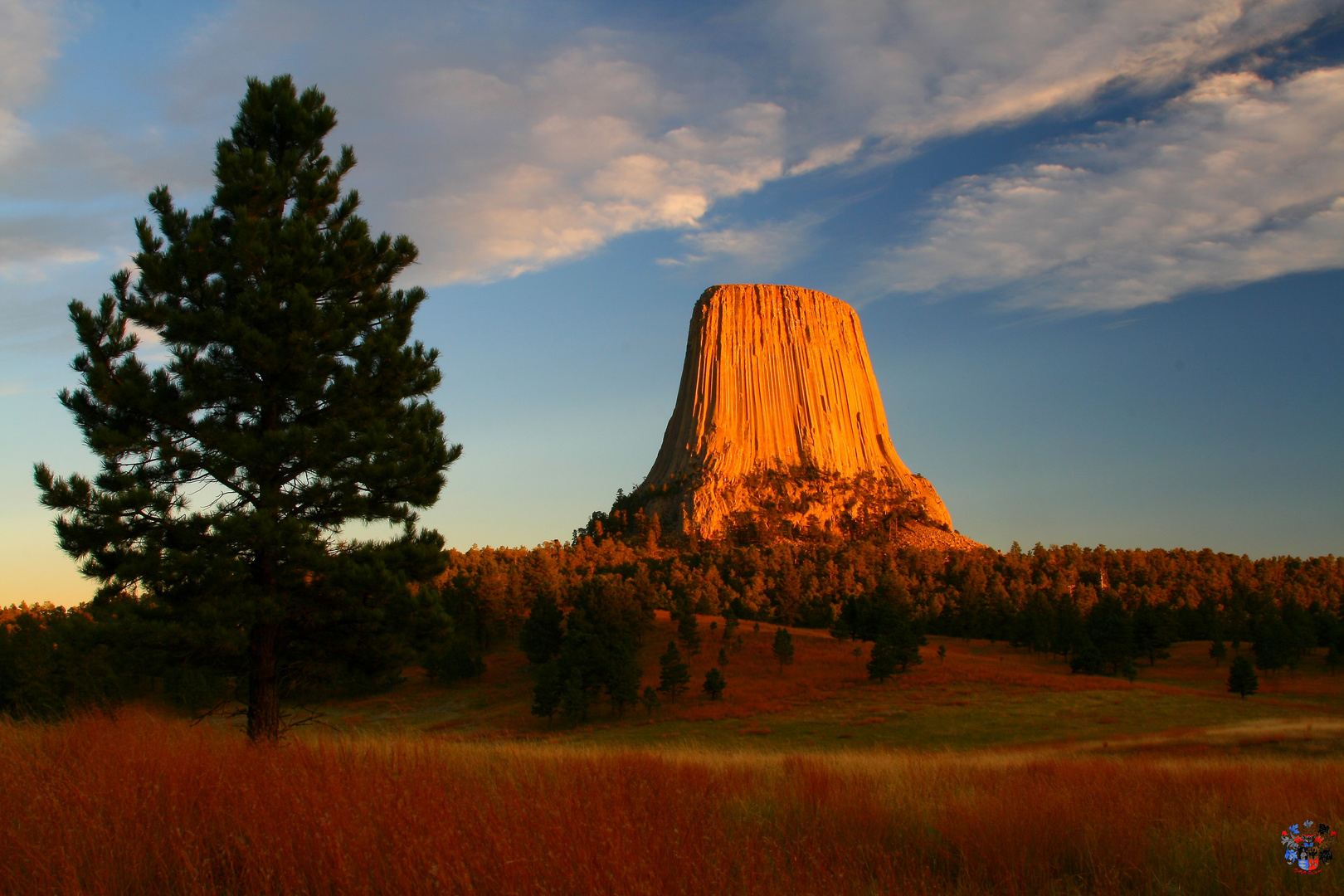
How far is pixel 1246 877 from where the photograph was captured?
4.89m

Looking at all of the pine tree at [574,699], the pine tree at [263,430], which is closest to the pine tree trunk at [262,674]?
the pine tree at [263,430]

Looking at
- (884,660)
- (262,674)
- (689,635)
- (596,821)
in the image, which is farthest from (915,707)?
(596,821)

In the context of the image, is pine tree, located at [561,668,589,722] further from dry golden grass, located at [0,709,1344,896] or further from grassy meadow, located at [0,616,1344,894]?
dry golden grass, located at [0,709,1344,896]

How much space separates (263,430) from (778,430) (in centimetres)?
8267

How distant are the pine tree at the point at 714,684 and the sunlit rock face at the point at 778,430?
40329 mm

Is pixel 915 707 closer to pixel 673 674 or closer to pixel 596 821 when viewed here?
pixel 673 674

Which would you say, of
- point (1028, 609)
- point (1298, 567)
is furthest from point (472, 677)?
point (1298, 567)

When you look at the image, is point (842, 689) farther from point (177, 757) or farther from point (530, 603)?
point (177, 757)

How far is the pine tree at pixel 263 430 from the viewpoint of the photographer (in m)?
11.8

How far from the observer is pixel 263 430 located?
12953 millimetres

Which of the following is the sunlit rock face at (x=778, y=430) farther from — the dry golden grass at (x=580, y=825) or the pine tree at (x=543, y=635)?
the dry golden grass at (x=580, y=825)

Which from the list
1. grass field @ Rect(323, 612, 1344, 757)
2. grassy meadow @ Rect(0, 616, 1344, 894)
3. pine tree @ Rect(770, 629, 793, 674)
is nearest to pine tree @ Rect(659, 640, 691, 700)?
grass field @ Rect(323, 612, 1344, 757)

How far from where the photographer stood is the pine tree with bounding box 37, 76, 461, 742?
11758 millimetres

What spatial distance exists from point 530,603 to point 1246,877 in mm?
55228
